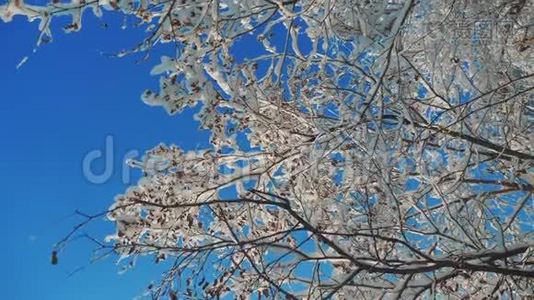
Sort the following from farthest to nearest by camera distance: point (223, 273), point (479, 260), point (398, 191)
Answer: point (398, 191)
point (223, 273)
point (479, 260)

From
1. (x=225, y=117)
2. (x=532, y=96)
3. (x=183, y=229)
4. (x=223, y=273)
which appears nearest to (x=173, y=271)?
(x=223, y=273)

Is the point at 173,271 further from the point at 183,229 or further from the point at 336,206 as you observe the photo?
the point at 336,206

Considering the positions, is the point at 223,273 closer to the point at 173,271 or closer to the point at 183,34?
the point at 173,271

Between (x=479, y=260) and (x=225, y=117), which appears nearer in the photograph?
(x=479, y=260)

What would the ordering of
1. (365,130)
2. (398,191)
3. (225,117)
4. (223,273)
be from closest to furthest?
1. (223,273)
2. (365,130)
3. (225,117)
4. (398,191)

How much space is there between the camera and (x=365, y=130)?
3.79m

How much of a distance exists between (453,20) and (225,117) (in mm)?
1849

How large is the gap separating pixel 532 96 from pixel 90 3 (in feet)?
12.9

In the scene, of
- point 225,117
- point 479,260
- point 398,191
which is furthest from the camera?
point 398,191

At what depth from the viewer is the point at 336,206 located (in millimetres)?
5129

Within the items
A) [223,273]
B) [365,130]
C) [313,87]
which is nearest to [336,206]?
[313,87]

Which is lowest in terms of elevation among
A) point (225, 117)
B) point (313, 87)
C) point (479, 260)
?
point (479, 260)

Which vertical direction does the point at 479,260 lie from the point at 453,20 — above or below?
below

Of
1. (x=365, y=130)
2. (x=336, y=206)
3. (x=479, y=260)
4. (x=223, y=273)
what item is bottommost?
(x=479, y=260)
